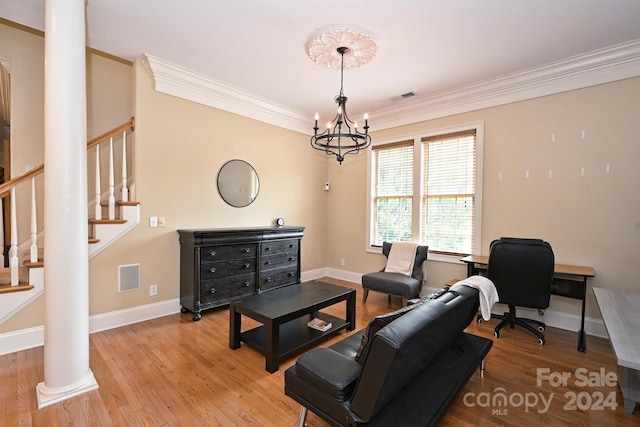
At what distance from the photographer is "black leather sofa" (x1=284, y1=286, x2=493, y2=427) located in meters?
1.28

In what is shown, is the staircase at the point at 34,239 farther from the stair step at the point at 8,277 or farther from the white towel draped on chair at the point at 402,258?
the white towel draped on chair at the point at 402,258

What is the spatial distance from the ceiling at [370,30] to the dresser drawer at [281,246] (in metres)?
2.25

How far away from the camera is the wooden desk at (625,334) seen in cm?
150

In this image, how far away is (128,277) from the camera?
3297mm

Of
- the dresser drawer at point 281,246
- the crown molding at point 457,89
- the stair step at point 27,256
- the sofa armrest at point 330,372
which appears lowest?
the sofa armrest at point 330,372

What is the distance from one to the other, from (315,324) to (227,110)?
3146 millimetres

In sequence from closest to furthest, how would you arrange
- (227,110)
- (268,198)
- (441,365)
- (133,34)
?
(441,365), (133,34), (227,110), (268,198)

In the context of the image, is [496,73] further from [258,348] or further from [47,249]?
[47,249]

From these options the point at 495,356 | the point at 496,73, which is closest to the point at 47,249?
the point at 495,356

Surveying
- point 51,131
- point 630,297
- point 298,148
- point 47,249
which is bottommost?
point 630,297

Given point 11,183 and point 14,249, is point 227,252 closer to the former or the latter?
point 14,249

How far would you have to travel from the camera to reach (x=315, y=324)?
3.00 metres

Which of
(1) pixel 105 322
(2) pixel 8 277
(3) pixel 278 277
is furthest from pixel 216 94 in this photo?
(1) pixel 105 322

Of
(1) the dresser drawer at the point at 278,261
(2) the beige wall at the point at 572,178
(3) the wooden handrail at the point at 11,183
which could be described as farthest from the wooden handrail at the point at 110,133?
(2) the beige wall at the point at 572,178
